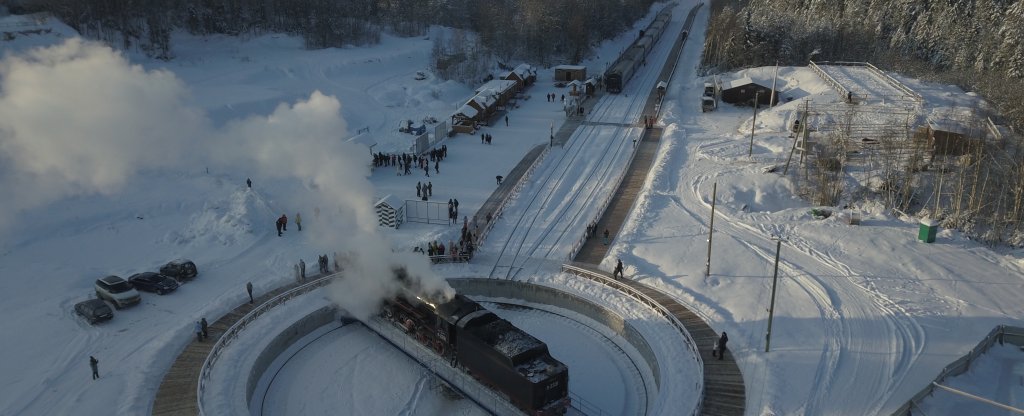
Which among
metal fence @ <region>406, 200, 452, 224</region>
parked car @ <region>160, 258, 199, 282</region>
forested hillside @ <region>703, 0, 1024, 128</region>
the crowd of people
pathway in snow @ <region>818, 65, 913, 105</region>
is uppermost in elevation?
forested hillside @ <region>703, 0, 1024, 128</region>

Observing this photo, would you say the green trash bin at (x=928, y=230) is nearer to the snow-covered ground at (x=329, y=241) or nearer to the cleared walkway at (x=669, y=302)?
the snow-covered ground at (x=329, y=241)

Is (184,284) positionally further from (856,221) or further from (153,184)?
(856,221)

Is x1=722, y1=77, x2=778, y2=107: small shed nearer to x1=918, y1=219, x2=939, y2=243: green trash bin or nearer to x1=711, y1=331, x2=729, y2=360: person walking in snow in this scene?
x1=918, y1=219, x2=939, y2=243: green trash bin

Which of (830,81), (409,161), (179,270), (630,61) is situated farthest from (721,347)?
(630,61)

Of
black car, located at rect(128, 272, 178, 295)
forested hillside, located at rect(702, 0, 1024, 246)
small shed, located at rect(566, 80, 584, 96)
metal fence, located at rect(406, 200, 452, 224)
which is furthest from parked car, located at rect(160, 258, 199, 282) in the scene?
small shed, located at rect(566, 80, 584, 96)

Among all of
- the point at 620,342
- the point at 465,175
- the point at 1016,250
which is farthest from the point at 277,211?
the point at 1016,250

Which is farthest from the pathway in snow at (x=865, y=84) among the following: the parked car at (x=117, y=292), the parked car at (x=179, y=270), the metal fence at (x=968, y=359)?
the parked car at (x=117, y=292)
